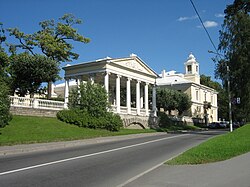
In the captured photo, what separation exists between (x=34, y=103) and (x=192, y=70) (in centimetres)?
6070

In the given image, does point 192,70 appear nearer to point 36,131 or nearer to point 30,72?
point 30,72

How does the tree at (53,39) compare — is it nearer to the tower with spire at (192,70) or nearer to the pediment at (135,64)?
the pediment at (135,64)

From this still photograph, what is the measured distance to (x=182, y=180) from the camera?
8.23 m

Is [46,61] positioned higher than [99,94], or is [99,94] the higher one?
[46,61]

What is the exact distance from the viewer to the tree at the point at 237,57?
126 feet

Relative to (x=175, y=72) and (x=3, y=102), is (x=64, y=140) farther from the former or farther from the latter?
(x=175, y=72)

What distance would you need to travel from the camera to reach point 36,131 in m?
25.7

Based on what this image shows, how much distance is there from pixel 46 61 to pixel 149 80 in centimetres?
2202

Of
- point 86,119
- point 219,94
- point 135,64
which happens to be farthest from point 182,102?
Result: point 86,119

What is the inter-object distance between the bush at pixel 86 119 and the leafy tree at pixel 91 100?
2.00 ft

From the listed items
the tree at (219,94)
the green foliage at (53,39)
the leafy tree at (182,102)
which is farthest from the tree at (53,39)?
the tree at (219,94)

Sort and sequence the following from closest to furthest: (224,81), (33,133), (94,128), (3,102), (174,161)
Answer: (174,161)
(3,102)
(33,133)
(94,128)
(224,81)

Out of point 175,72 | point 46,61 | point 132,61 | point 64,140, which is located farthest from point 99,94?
point 175,72

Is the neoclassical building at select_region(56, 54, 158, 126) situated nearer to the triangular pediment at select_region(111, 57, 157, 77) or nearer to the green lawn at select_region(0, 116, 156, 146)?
the triangular pediment at select_region(111, 57, 157, 77)
